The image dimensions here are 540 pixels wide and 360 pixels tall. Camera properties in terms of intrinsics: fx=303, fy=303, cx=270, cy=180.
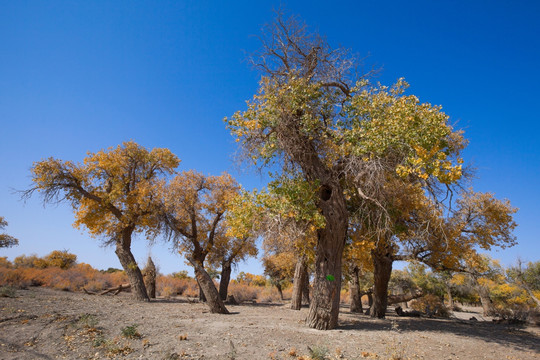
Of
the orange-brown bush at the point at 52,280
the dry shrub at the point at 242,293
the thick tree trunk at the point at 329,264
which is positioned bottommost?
the dry shrub at the point at 242,293

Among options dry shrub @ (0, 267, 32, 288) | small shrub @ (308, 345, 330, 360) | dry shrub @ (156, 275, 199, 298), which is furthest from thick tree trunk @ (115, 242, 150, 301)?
small shrub @ (308, 345, 330, 360)

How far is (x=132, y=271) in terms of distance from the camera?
16906 millimetres

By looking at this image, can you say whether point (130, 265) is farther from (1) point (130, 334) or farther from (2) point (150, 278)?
(1) point (130, 334)

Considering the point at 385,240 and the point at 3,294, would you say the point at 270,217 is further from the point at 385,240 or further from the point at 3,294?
the point at 3,294

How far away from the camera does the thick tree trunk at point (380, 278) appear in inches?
527

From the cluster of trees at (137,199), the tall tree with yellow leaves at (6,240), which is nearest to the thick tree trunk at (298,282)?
the cluster of trees at (137,199)

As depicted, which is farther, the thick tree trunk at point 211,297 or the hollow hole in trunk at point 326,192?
the thick tree trunk at point 211,297

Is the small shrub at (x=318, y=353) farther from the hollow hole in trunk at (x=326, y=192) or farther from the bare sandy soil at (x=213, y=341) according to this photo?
the hollow hole in trunk at (x=326, y=192)

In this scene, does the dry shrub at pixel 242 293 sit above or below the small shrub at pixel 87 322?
below

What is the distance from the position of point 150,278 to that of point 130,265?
12.9 ft

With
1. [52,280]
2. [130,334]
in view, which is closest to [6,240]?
[52,280]

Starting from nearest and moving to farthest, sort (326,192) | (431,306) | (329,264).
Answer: (329,264), (326,192), (431,306)

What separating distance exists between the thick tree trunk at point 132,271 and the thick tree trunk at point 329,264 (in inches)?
444

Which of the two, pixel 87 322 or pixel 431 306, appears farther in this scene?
pixel 431 306
